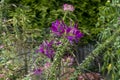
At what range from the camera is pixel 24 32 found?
351 cm

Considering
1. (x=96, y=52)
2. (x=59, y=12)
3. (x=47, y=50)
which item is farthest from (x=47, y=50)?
(x=59, y=12)

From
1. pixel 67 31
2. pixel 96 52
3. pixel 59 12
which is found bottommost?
pixel 59 12

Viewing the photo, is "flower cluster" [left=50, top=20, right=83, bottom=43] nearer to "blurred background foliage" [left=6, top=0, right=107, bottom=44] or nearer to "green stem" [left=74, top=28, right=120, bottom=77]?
"green stem" [left=74, top=28, right=120, bottom=77]

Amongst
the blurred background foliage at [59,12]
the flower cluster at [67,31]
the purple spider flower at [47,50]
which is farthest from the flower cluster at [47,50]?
the blurred background foliage at [59,12]

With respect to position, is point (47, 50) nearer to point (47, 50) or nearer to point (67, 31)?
point (47, 50)

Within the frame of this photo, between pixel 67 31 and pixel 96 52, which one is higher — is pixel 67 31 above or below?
above

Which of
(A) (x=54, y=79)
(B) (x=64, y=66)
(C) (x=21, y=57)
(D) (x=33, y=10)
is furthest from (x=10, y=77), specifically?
(D) (x=33, y=10)

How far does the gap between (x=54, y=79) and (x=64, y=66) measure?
57 cm

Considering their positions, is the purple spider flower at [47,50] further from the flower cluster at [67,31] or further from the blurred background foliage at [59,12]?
the blurred background foliage at [59,12]

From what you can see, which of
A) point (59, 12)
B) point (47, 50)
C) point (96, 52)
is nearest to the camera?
point (96, 52)

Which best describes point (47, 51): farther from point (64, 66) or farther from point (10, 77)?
point (10, 77)

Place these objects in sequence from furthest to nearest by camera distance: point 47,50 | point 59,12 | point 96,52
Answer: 1. point 59,12
2. point 47,50
3. point 96,52

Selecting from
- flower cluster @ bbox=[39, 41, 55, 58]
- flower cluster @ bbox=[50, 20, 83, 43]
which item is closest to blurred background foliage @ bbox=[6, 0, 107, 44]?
flower cluster @ bbox=[39, 41, 55, 58]

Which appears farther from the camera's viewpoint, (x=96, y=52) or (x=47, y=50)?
(x=47, y=50)
